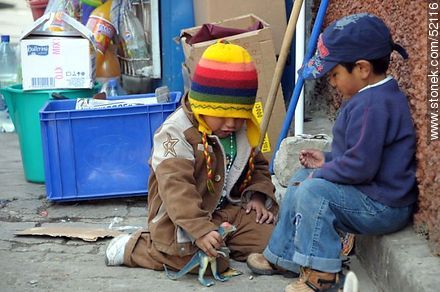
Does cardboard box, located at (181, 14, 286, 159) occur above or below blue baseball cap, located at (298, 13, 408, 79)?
below

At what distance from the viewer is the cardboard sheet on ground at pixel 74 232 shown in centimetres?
348

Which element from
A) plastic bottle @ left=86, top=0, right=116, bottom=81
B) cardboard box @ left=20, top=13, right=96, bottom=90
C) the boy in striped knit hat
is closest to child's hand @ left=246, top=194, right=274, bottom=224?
the boy in striped knit hat

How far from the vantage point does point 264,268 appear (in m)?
3.01

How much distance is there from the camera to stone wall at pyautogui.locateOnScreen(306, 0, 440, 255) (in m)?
2.52

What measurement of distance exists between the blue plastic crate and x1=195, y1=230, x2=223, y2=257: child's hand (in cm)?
124

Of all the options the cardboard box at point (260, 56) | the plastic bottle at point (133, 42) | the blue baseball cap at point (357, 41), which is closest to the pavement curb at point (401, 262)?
the blue baseball cap at point (357, 41)

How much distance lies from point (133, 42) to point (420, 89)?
320 cm

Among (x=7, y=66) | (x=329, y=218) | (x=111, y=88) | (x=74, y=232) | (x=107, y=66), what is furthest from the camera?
(x=7, y=66)

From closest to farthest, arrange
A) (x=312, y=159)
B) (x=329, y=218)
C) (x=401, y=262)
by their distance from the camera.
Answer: (x=401, y=262) → (x=329, y=218) → (x=312, y=159)

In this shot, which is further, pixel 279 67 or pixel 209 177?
pixel 279 67

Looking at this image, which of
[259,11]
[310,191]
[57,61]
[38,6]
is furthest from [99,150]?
[38,6]

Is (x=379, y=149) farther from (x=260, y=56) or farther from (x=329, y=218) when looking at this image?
(x=260, y=56)

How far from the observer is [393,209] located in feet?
8.79

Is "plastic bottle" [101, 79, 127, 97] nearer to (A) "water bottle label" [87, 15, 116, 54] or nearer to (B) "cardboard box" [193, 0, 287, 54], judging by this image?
(A) "water bottle label" [87, 15, 116, 54]
